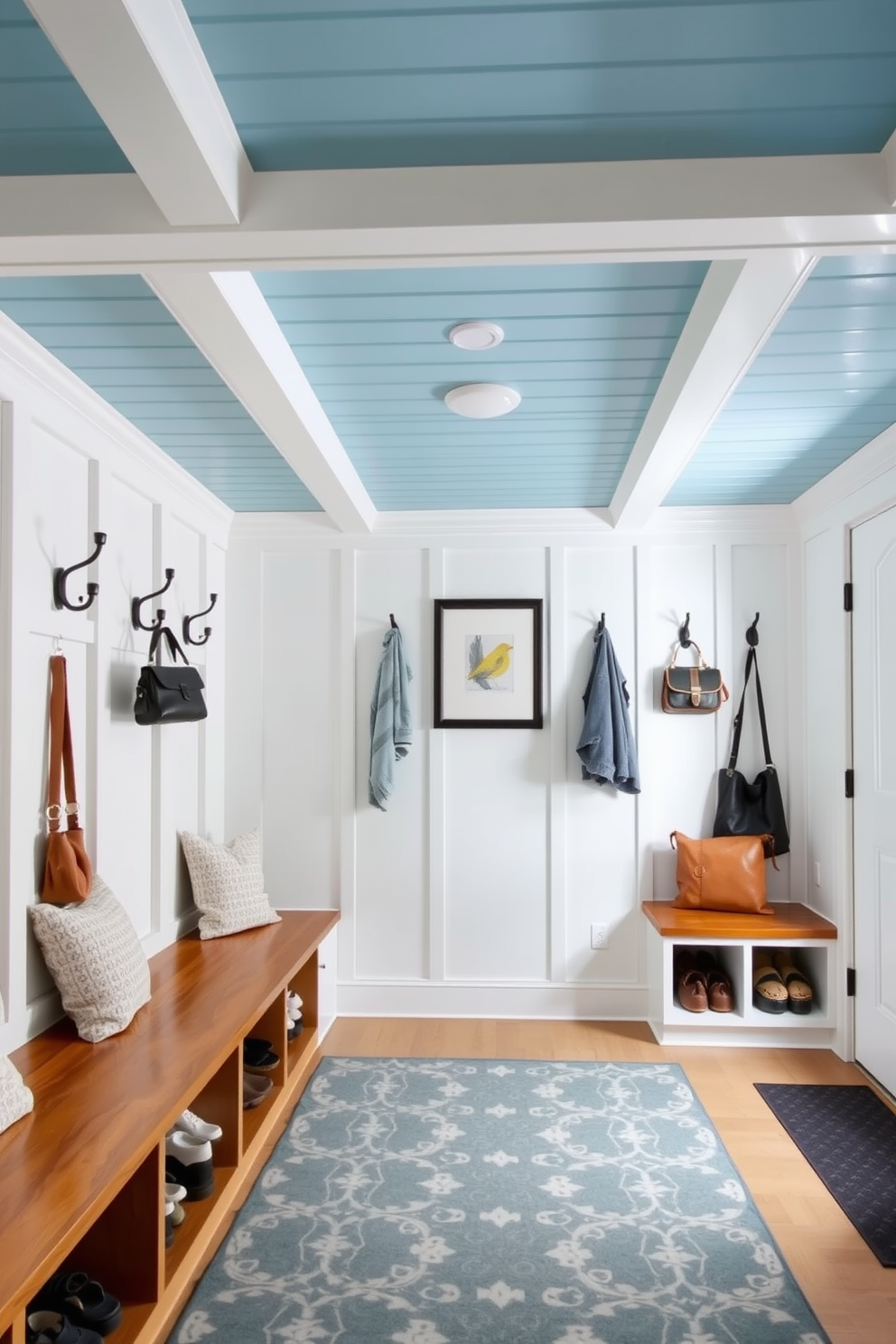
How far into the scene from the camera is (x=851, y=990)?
3789mm

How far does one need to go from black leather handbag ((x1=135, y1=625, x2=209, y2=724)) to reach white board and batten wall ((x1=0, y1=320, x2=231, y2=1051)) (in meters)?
0.06

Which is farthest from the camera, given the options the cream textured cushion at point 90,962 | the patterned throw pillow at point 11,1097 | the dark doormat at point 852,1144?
the dark doormat at point 852,1144

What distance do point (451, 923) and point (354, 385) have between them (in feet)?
8.54

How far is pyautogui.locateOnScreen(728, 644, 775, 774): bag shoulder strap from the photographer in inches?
168

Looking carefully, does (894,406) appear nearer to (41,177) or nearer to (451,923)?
(41,177)

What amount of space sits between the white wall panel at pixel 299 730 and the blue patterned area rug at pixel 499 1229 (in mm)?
1091

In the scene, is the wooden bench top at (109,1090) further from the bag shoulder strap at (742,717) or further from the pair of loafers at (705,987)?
the bag shoulder strap at (742,717)

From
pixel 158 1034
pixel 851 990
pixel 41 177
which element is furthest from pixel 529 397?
pixel 851 990

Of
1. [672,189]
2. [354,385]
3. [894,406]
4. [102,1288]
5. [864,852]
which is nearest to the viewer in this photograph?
[672,189]

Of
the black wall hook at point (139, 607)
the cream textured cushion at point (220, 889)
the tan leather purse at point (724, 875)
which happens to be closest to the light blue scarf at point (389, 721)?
the cream textured cushion at point (220, 889)

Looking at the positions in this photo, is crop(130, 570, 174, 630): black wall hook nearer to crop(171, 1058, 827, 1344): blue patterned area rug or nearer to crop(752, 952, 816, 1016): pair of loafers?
crop(171, 1058, 827, 1344): blue patterned area rug

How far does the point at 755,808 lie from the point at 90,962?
9.40 ft

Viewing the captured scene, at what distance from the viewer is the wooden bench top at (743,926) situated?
3.81 metres

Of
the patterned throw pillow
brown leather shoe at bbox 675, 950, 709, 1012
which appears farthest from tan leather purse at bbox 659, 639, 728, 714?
the patterned throw pillow
